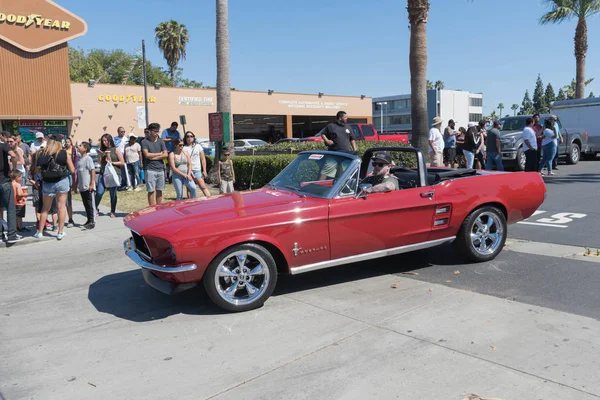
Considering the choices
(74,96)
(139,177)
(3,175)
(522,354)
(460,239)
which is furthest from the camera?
(74,96)

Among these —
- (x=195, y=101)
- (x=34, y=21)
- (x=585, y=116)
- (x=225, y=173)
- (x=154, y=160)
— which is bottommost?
(x=225, y=173)

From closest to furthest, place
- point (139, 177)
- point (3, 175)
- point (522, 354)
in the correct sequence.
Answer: point (522, 354), point (3, 175), point (139, 177)

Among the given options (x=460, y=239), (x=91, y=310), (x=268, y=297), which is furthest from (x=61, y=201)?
(x=460, y=239)

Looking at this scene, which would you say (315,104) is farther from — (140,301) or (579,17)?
(140,301)

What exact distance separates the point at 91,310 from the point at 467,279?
4.03m

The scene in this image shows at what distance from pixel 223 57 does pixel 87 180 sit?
667 centimetres

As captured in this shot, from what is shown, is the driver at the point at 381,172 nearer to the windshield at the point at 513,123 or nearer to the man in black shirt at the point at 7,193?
the man in black shirt at the point at 7,193

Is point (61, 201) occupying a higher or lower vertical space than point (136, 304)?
higher

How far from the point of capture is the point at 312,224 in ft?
16.3

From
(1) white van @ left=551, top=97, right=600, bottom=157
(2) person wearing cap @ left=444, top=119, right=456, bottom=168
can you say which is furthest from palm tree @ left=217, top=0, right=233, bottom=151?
(1) white van @ left=551, top=97, right=600, bottom=157

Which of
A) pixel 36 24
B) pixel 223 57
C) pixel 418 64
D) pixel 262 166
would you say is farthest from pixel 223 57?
pixel 36 24

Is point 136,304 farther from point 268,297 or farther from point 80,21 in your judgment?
point 80,21

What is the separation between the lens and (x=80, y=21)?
1196 inches

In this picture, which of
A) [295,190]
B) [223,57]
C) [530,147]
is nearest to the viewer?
[295,190]
